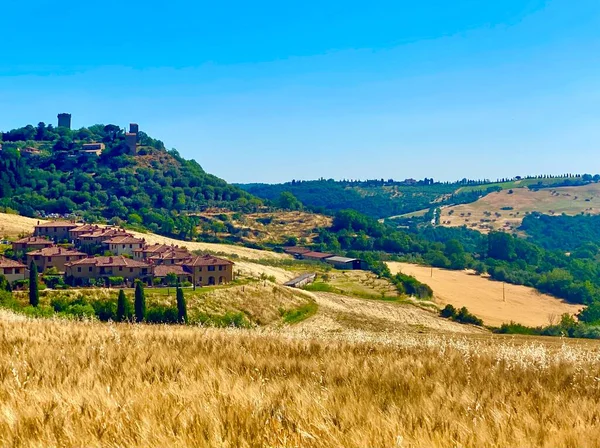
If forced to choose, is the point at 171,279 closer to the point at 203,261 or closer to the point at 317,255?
the point at 203,261

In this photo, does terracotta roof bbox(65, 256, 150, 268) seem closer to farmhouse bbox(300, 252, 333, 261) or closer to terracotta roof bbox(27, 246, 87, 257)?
terracotta roof bbox(27, 246, 87, 257)

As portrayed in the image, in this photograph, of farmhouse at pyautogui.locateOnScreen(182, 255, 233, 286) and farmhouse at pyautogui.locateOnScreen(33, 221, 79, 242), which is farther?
farmhouse at pyautogui.locateOnScreen(33, 221, 79, 242)

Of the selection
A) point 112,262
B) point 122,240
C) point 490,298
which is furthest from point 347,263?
point 112,262

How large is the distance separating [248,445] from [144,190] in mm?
155289

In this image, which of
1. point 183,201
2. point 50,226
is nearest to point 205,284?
point 50,226

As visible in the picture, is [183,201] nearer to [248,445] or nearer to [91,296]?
[91,296]

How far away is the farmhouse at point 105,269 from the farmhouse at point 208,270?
4805 mm

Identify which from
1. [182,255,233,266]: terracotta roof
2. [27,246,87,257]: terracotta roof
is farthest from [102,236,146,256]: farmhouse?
[182,255,233,266]: terracotta roof

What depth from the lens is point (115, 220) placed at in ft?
385

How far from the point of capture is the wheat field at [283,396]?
4.41 m

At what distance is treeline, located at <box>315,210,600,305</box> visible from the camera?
4350 inches

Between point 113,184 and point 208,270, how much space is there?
9771cm

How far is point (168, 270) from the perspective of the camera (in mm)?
64438

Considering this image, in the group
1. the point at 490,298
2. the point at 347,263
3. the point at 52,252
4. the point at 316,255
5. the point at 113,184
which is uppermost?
the point at 113,184
